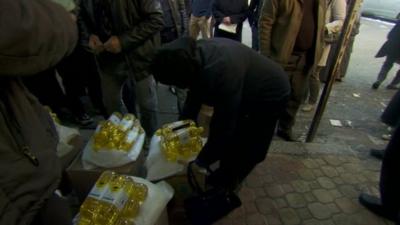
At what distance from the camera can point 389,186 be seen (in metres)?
1.97

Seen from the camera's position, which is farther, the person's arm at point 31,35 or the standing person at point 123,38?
the standing person at point 123,38

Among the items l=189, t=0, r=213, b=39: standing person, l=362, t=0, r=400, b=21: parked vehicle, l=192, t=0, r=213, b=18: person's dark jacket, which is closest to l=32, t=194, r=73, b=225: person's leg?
l=189, t=0, r=213, b=39: standing person

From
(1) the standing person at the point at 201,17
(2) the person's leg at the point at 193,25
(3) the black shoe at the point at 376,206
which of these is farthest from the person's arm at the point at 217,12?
(3) the black shoe at the point at 376,206

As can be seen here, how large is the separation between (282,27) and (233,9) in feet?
5.10

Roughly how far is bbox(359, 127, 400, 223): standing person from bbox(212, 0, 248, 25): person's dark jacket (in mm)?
2585

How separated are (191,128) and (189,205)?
0.53 m

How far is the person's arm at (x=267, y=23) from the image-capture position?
8.09ft

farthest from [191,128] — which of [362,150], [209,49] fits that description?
[362,150]

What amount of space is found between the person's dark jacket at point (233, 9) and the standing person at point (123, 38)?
1886mm

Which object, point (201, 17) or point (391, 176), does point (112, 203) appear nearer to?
point (391, 176)

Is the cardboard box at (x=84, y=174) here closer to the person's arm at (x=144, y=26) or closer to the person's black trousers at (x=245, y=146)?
the person's black trousers at (x=245, y=146)

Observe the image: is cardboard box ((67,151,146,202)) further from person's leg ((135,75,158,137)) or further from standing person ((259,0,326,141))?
standing person ((259,0,326,141))

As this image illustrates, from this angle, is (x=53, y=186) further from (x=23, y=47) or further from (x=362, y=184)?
(x=362, y=184)

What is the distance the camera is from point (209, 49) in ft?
5.13
